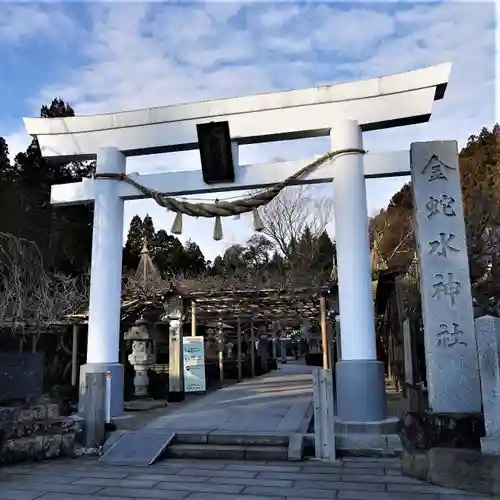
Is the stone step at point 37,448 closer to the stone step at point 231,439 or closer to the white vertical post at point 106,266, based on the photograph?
the stone step at point 231,439

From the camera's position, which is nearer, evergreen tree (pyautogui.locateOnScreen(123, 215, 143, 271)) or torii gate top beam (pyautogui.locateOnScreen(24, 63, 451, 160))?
torii gate top beam (pyautogui.locateOnScreen(24, 63, 451, 160))

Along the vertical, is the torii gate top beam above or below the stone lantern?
above

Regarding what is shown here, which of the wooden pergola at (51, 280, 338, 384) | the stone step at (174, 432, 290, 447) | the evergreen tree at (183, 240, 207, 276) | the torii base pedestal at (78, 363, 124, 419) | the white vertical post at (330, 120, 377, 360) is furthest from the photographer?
the evergreen tree at (183, 240, 207, 276)

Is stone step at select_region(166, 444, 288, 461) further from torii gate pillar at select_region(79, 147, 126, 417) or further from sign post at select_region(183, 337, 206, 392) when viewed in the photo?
→ sign post at select_region(183, 337, 206, 392)

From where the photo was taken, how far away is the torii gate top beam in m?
8.70

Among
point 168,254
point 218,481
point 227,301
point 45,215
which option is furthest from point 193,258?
point 218,481

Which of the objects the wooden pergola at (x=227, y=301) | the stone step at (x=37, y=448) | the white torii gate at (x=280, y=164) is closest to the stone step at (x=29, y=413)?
the stone step at (x=37, y=448)

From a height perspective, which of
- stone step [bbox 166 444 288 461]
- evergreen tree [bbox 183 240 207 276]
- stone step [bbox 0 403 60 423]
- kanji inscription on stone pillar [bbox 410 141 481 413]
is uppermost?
evergreen tree [bbox 183 240 207 276]

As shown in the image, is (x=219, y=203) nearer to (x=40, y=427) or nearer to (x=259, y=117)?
(x=259, y=117)

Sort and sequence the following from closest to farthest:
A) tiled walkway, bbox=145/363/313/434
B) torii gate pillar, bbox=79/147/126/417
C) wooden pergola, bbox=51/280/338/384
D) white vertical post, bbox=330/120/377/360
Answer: white vertical post, bbox=330/120/377/360, tiled walkway, bbox=145/363/313/434, torii gate pillar, bbox=79/147/126/417, wooden pergola, bbox=51/280/338/384

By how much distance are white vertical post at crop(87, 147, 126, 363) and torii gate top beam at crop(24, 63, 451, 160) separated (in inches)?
19.2

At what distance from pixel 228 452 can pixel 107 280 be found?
13.4 feet

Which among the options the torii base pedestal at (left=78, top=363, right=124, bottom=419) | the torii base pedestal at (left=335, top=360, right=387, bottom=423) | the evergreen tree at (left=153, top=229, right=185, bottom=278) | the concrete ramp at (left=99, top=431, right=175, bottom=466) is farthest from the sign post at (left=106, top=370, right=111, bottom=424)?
the evergreen tree at (left=153, top=229, right=185, bottom=278)

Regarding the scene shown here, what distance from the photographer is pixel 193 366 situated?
1370 cm
